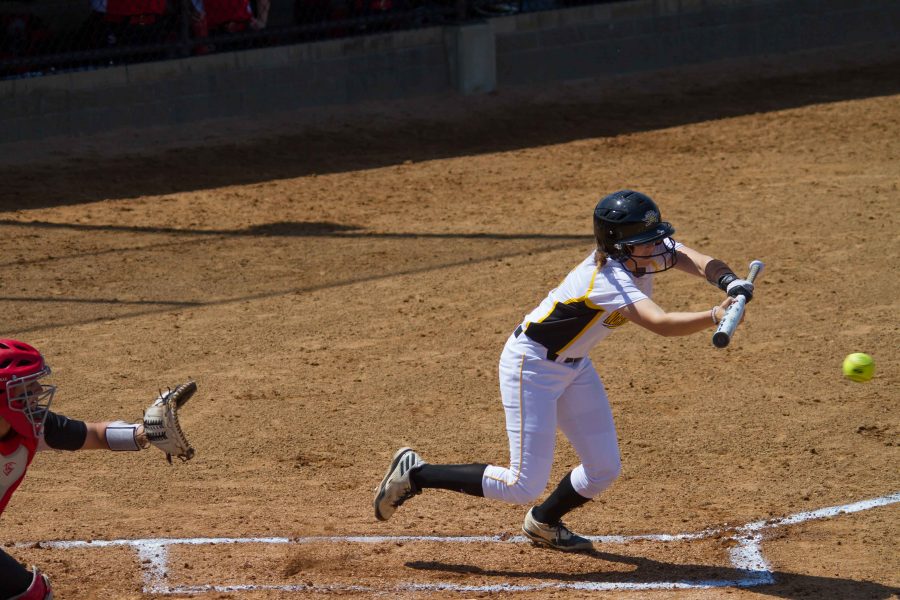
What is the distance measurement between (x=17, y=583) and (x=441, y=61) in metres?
11.3

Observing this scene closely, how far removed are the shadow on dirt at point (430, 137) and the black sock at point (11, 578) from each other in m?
7.53

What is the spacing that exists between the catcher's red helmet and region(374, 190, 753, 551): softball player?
191 cm

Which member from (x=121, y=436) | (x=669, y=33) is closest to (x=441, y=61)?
(x=669, y=33)

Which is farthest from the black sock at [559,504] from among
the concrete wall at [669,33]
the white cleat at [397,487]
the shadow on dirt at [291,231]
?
the concrete wall at [669,33]

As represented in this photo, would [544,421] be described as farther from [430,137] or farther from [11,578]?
[430,137]

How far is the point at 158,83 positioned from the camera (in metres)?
13.1

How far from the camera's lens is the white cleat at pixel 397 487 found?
17.8 feet

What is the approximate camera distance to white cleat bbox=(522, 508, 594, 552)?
547 cm

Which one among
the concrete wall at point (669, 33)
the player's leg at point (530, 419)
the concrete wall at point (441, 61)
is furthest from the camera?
the concrete wall at point (669, 33)

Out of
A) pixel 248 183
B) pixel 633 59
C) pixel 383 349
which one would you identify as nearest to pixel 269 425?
pixel 383 349

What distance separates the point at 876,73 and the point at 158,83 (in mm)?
9312

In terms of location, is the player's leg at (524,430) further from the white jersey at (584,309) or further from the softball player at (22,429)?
the softball player at (22,429)

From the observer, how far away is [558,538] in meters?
5.46

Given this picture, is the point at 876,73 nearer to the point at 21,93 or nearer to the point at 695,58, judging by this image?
the point at 695,58
